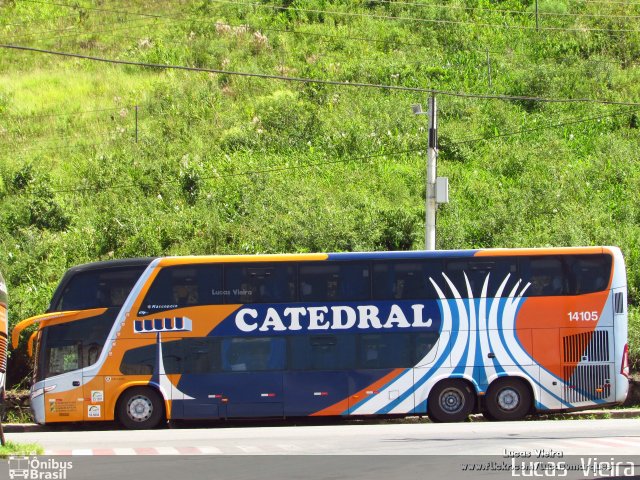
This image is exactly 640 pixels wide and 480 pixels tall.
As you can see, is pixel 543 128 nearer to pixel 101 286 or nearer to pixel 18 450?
pixel 101 286

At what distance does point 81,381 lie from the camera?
58.6 ft

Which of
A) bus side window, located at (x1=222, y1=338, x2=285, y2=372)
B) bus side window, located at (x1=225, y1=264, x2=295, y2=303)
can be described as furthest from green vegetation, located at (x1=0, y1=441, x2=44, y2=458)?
bus side window, located at (x1=225, y1=264, x2=295, y2=303)

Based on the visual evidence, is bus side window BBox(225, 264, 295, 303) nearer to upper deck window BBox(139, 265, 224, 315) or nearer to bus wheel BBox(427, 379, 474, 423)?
upper deck window BBox(139, 265, 224, 315)

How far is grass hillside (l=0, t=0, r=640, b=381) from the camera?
28016mm

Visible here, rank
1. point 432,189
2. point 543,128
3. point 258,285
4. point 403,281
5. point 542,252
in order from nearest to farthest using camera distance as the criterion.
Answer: point 258,285 → point 403,281 → point 542,252 → point 432,189 → point 543,128

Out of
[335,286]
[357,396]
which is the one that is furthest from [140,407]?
[335,286]

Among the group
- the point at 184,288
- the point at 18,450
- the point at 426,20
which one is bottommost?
the point at 18,450

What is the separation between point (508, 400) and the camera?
1831 cm

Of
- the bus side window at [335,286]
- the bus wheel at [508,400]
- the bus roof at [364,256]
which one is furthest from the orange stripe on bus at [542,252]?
the bus wheel at [508,400]

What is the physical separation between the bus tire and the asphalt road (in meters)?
0.55

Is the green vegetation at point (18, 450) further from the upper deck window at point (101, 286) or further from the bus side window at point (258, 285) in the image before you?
the bus side window at point (258, 285)

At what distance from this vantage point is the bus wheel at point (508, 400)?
→ 59.8 ft

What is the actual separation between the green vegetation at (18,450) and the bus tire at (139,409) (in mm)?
5940

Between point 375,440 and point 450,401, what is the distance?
480 centimetres
